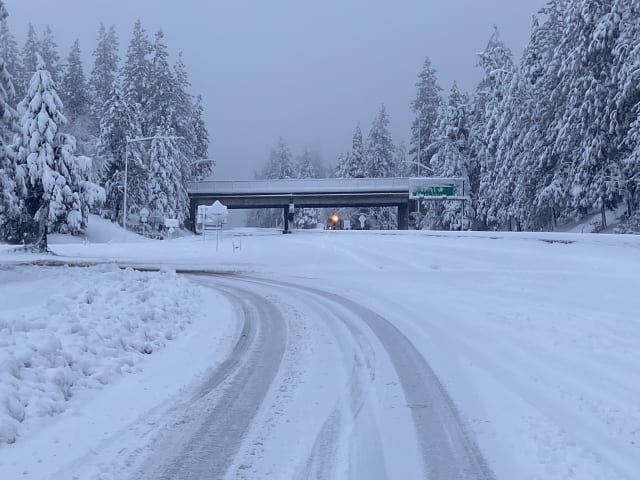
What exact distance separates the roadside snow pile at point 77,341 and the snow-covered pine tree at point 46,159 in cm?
2551

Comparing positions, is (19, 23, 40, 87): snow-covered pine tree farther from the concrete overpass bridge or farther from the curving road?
the curving road

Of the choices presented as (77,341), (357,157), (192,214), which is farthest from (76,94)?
(77,341)

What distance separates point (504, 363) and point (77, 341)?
5731 millimetres

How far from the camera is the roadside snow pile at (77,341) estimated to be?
5387mm

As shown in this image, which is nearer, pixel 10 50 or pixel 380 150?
pixel 10 50

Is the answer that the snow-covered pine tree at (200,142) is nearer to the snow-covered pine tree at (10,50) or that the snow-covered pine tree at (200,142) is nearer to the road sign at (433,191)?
the snow-covered pine tree at (10,50)

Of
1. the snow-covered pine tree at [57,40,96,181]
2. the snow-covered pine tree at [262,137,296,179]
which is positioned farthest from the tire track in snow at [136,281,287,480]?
the snow-covered pine tree at [262,137,296,179]

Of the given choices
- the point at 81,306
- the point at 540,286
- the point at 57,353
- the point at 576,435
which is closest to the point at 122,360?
the point at 57,353

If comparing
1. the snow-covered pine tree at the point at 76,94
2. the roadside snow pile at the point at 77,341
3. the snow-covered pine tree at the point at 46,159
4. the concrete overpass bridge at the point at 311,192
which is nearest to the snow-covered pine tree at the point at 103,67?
the snow-covered pine tree at the point at 76,94

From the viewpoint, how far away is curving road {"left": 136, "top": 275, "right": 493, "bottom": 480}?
14.1 feet

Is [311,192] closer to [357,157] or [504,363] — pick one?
[357,157]

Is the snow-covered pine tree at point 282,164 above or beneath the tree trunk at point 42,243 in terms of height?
above

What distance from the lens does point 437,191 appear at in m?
51.5

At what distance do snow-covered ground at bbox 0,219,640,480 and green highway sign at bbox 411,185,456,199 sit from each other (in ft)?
96.2
